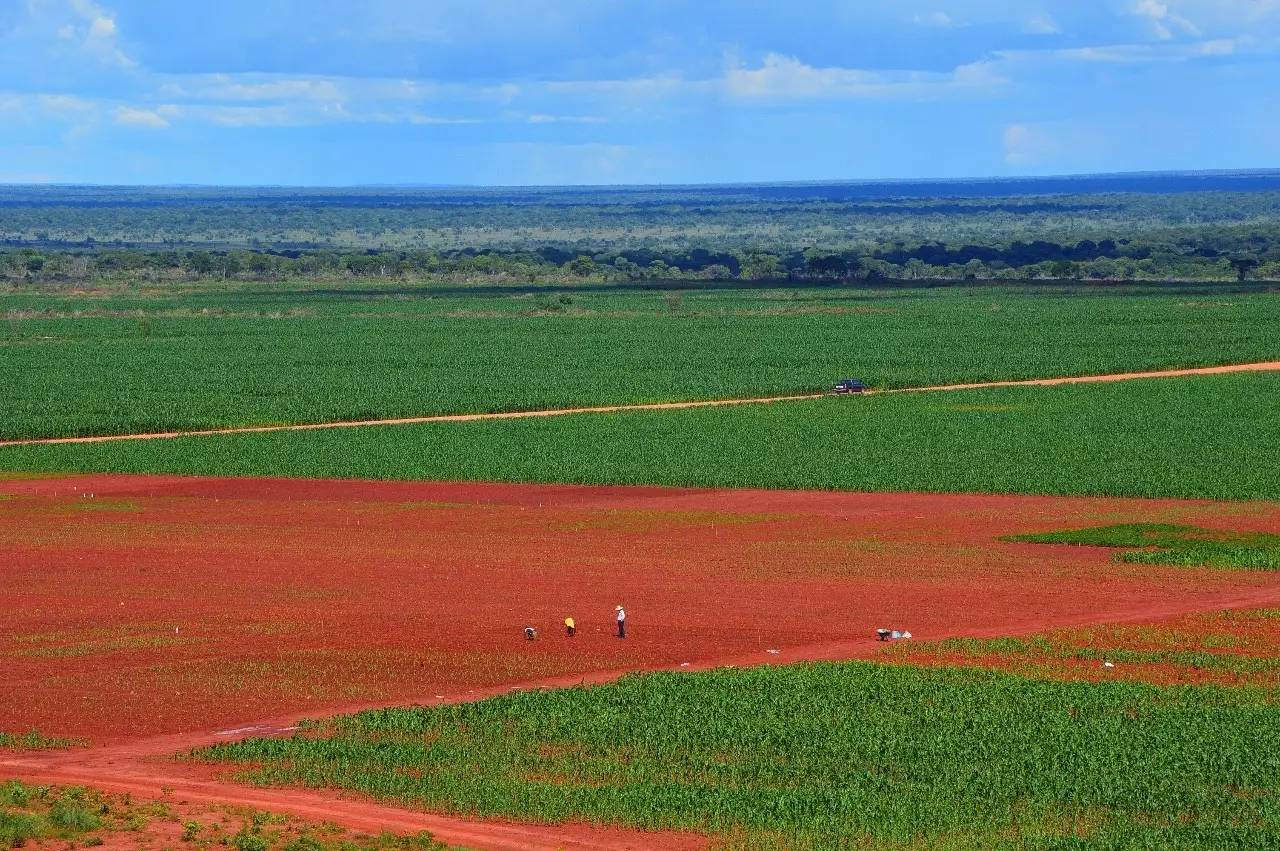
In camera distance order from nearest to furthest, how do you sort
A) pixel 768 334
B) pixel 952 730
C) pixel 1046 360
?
pixel 952 730 < pixel 1046 360 < pixel 768 334

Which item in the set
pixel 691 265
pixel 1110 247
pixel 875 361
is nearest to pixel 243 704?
pixel 875 361

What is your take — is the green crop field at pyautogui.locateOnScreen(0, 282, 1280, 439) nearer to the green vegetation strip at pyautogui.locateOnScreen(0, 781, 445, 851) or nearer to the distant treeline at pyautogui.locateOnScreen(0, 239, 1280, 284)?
the distant treeline at pyautogui.locateOnScreen(0, 239, 1280, 284)

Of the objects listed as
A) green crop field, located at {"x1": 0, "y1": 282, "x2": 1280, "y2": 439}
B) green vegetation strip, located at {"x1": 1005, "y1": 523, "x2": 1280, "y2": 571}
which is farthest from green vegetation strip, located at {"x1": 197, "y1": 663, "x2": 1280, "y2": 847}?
green crop field, located at {"x1": 0, "y1": 282, "x2": 1280, "y2": 439}

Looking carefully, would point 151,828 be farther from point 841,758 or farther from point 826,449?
point 826,449

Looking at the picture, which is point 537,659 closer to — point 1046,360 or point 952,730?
point 952,730

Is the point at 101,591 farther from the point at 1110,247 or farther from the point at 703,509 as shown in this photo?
the point at 1110,247

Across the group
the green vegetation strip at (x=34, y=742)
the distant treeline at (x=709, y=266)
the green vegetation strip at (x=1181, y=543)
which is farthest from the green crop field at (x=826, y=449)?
the distant treeline at (x=709, y=266)

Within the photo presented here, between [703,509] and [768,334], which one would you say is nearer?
[703,509]

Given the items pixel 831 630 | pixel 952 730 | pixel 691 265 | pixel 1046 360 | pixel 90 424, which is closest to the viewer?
pixel 952 730

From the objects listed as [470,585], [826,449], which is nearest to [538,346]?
[826,449]
